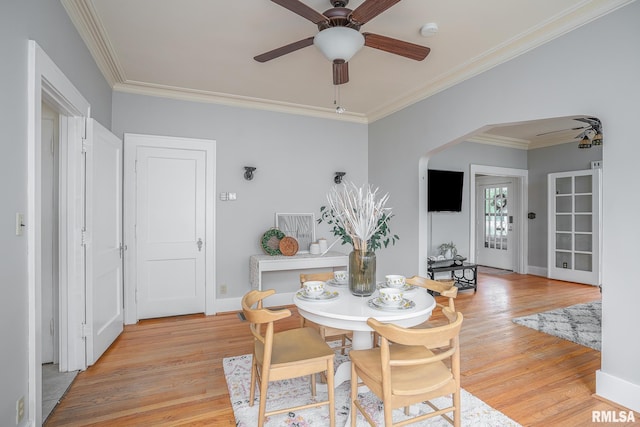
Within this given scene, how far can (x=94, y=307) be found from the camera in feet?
9.11

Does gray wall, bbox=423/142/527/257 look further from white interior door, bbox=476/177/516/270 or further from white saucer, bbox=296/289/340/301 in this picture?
white saucer, bbox=296/289/340/301

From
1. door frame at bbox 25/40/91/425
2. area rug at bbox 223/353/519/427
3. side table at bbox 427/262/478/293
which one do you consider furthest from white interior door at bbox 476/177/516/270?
door frame at bbox 25/40/91/425

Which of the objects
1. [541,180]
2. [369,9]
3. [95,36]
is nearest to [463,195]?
[541,180]

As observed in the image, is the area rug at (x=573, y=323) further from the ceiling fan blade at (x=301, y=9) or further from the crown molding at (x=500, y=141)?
the ceiling fan blade at (x=301, y=9)

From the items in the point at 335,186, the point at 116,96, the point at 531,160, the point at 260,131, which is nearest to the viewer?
the point at 116,96

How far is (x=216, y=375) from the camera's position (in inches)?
103

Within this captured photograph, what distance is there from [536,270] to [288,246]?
532cm

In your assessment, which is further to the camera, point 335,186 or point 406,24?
point 335,186

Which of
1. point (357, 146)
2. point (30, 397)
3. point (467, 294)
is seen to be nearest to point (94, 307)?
point (30, 397)

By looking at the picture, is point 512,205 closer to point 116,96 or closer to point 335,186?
point 335,186

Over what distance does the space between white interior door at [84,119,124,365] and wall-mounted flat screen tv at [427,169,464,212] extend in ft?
14.6

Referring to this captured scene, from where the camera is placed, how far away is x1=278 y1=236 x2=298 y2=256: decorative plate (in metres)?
4.26

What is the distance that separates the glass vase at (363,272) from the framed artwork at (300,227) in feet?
7.90

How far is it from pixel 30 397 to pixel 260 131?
3.50 meters
